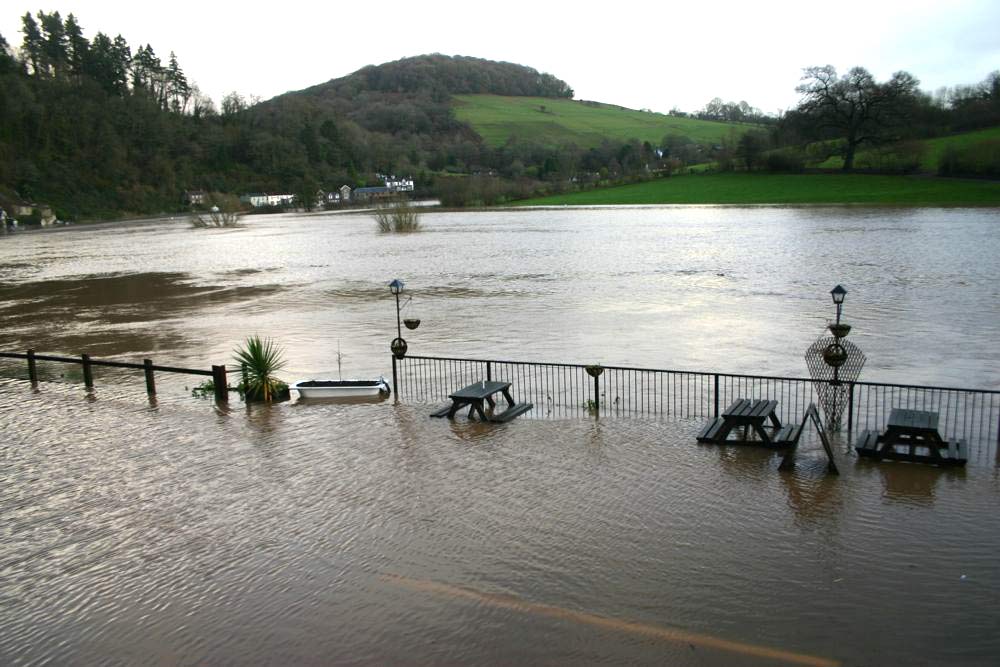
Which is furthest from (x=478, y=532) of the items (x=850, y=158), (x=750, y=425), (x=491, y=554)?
(x=850, y=158)

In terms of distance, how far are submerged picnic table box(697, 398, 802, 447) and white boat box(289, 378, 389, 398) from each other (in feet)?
23.7

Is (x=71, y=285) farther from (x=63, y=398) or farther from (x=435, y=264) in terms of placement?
(x=63, y=398)

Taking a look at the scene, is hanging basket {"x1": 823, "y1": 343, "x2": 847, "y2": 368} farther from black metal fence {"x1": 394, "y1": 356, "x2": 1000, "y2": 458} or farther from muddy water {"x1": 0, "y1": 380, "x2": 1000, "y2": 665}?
muddy water {"x1": 0, "y1": 380, "x2": 1000, "y2": 665}

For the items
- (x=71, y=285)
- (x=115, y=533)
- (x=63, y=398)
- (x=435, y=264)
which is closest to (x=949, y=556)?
(x=115, y=533)

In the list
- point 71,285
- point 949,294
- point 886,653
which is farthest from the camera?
point 71,285

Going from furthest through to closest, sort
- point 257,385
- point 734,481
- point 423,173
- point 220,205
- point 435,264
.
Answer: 1. point 423,173
2. point 220,205
3. point 435,264
4. point 257,385
5. point 734,481

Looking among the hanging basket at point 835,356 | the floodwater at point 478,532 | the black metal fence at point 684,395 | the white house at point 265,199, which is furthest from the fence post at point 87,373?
the white house at point 265,199

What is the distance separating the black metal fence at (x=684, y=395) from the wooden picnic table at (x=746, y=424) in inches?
23.3

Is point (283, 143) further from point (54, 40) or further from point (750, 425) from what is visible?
point (750, 425)

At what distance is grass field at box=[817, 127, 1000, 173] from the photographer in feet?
263

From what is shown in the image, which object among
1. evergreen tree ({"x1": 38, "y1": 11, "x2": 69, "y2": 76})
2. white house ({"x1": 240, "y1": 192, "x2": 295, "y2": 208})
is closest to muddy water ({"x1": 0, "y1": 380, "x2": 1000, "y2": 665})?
white house ({"x1": 240, "y1": 192, "x2": 295, "y2": 208})

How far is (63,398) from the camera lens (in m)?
17.8

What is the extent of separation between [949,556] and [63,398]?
694 inches

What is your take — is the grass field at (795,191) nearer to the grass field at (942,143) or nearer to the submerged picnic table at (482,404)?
the grass field at (942,143)
